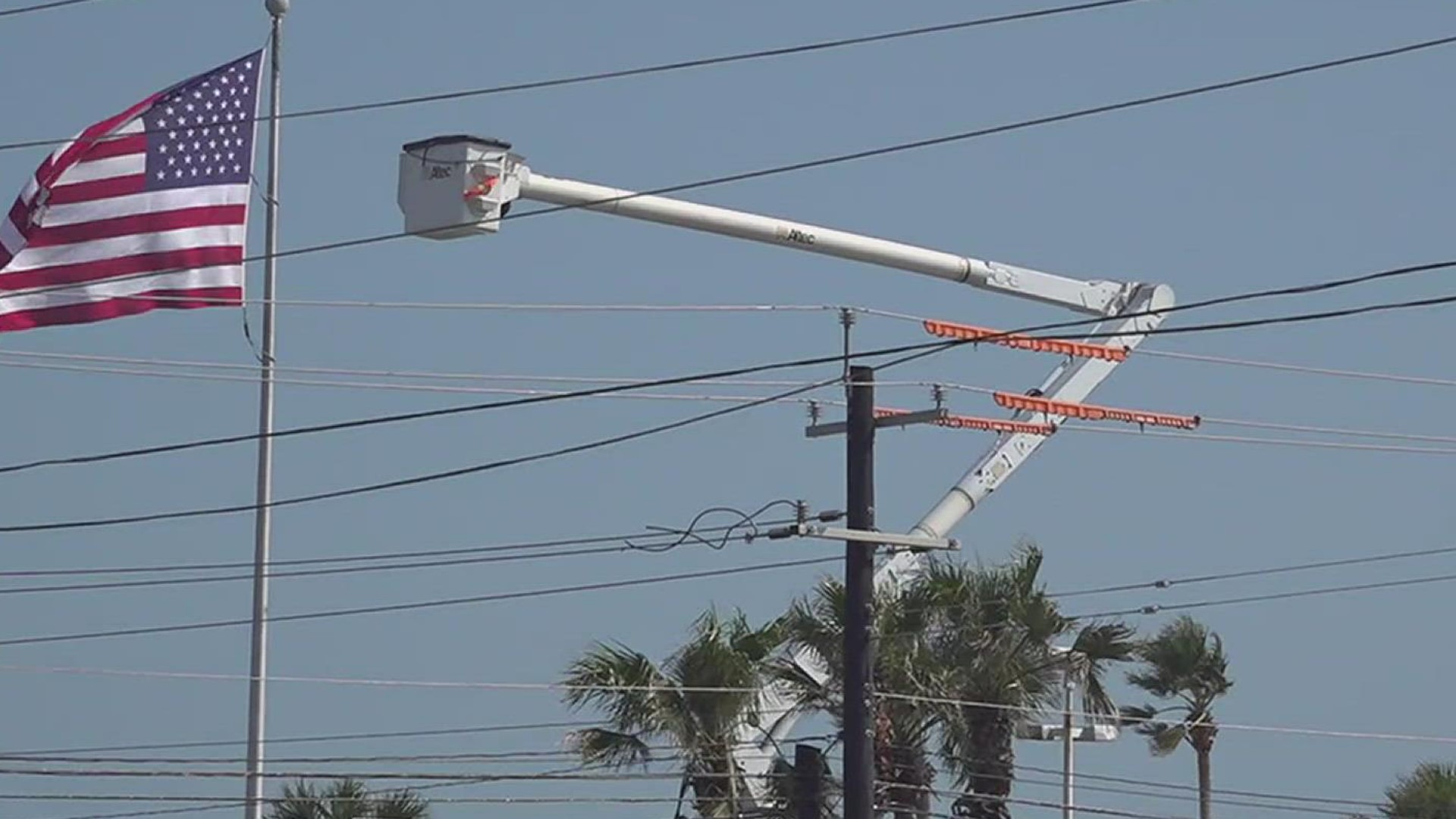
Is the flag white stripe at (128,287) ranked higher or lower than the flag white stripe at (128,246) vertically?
lower

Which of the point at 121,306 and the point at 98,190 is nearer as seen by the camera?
the point at 121,306

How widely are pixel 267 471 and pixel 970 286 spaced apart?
28.4 ft

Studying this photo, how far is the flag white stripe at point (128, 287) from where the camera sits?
27125 mm

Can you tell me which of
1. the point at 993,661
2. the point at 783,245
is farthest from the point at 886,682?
the point at 783,245

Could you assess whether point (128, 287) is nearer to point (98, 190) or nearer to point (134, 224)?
point (134, 224)

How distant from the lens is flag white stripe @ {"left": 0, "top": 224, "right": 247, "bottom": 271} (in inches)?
1082

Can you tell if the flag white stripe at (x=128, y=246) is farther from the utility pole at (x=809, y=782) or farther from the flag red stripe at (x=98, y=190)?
the utility pole at (x=809, y=782)

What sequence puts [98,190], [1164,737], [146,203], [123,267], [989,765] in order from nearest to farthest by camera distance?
[123,267], [98,190], [146,203], [989,765], [1164,737]

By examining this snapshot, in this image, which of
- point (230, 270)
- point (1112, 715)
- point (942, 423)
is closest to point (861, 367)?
point (942, 423)

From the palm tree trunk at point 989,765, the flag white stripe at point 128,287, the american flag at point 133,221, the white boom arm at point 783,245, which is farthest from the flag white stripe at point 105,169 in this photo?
the palm tree trunk at point 989,765

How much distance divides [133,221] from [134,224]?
31 millimetres

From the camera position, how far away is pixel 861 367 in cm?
2828

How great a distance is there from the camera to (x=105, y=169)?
28.3 metres

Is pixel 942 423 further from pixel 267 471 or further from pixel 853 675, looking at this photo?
pixel 267 471
